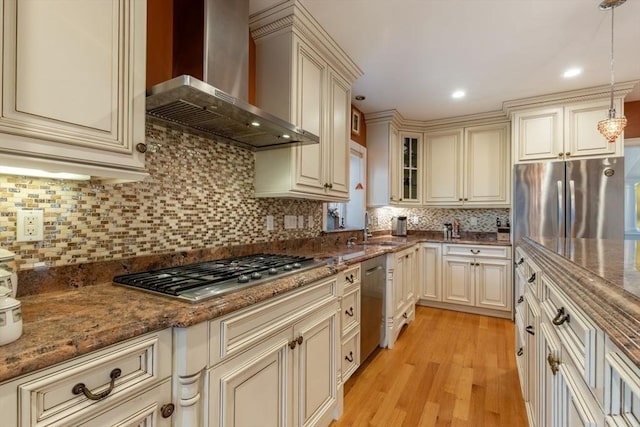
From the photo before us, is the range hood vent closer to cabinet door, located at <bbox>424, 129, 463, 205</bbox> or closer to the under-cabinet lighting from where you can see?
the under-cabinet lighting

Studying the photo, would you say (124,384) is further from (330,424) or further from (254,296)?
(330,424)

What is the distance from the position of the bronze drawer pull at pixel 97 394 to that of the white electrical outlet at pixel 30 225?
654 mm

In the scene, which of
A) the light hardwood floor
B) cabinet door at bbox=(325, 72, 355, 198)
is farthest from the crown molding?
the light hardwood floor

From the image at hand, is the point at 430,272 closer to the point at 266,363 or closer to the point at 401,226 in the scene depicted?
the point at 401,226

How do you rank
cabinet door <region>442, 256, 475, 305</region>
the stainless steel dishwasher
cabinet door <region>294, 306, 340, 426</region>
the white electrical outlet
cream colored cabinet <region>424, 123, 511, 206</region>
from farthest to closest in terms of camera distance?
cream colored cabinet <region>424, 123, 511, 206</region> → cabinet door <region>442, 256, 475, 305</region> → the stainless steel dishwasher → cabinet door <region>294, 306, 340, 426</region> → the white electrical outlet

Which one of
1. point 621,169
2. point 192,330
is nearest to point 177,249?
point 192,330

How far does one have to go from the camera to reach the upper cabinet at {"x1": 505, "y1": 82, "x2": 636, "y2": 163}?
9.94ft

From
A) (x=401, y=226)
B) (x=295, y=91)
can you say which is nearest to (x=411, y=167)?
(x=401, y=226)

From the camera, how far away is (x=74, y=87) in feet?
3.04

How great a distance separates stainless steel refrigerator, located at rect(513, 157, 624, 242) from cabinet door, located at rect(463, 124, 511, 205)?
0.37m

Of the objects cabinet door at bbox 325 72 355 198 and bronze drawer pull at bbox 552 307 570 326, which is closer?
bronze drawer pull at bbox 552 307 570 326

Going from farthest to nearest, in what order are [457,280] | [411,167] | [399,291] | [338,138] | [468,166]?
1. [411,167]
2. [468,166]
3. [457,280]
4. [399,291]
5. [338,138]

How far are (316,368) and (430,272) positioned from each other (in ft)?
8.99

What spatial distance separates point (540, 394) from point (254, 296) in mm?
1291
